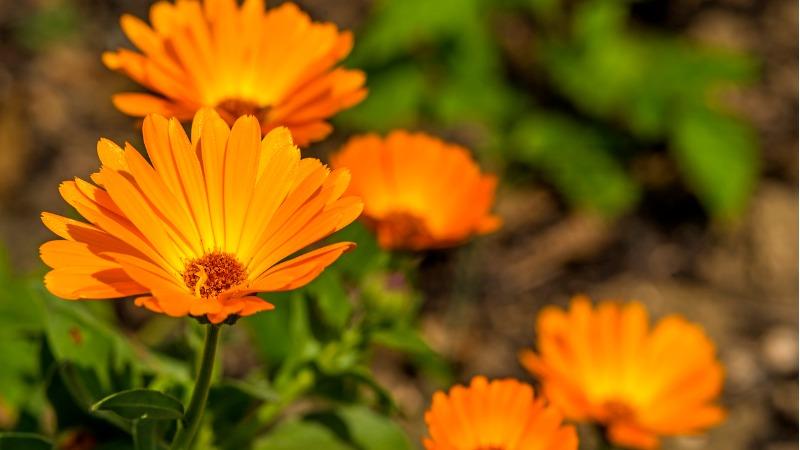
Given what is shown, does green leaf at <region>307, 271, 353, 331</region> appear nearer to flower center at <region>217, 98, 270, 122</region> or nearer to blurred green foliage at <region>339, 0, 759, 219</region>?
flower center at <region>217, 98, 270, 122</region>

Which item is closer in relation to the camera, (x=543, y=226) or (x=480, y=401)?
(x=480, y=401)

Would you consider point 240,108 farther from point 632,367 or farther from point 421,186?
point 632,367

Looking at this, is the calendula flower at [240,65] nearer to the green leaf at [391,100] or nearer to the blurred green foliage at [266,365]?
the blurred green foliage at [266,365]

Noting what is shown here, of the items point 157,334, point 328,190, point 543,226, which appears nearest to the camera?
point 328,190

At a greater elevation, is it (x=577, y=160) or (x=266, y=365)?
(x=577, y=160)

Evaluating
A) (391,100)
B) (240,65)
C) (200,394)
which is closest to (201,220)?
(200,394)

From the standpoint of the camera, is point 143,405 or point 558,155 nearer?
point 143,405

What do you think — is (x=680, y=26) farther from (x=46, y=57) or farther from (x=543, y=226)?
(x=46, y=57)

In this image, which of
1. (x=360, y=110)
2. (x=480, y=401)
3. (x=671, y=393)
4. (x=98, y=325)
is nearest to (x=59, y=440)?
(x=98, y=325)
